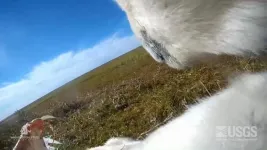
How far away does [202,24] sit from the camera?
0.65 metres

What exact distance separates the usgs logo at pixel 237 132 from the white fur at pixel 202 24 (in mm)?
138

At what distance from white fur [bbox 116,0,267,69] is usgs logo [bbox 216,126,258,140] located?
138 mm

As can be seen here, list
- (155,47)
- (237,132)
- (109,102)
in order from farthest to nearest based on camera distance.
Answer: (109,102) < (155,47) < (237,132)

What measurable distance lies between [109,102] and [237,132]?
0.81 m

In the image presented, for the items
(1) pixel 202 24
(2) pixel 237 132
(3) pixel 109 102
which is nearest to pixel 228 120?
(2) pixel 237 132

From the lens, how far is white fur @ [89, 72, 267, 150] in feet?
1.97

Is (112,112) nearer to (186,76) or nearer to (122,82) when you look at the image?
(122,82)

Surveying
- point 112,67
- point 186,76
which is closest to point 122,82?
point 112,67

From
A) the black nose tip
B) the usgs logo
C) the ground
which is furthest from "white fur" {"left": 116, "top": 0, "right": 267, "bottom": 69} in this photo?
the ground

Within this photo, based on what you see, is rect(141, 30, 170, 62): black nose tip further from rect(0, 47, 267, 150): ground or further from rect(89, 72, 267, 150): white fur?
rect(0, 47, 267, 150): ground

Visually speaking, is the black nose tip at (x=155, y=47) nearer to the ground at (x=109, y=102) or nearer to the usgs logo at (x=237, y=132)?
the usgs logo at (x=237, y=132)

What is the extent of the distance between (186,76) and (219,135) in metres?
0.59

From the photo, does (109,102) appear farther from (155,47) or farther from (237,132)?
(237,132)

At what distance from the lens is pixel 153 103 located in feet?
4.36
